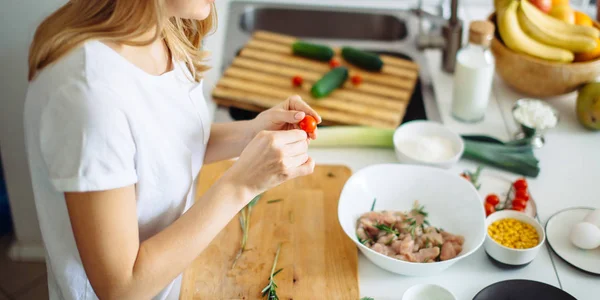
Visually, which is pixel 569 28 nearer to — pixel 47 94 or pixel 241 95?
pixel 241 95

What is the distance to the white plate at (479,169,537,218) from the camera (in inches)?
52.2

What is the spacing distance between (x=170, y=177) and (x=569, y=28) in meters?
1.23

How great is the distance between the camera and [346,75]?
172 centimetres

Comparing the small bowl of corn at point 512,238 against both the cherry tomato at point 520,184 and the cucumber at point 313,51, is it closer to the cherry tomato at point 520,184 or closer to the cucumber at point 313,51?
the cherry tomato at point 520,184

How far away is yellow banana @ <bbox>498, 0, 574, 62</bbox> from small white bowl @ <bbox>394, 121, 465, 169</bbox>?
37 cm

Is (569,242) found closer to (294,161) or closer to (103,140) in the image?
(294,161)

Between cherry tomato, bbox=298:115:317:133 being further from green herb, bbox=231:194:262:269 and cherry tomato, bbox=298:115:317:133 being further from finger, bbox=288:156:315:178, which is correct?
green herb, bbox=231:194:262:269

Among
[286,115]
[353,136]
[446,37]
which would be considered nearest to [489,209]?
[353,136]

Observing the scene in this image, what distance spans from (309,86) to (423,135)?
1.32ft

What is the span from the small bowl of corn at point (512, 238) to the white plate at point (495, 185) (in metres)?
0.12

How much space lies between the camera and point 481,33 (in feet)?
4.95

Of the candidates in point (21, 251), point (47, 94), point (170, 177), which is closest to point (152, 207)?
point (170, 177)

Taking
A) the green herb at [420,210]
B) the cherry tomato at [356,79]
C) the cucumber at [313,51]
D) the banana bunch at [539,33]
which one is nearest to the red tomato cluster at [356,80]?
the cherry tomato at [356,79]

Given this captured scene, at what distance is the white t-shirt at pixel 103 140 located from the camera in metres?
0.82
